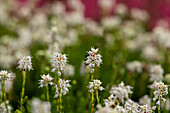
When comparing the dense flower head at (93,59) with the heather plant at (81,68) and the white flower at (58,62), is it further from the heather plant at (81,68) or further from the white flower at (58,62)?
the white flower at (58,62)

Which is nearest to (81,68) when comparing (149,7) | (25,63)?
(25,63)

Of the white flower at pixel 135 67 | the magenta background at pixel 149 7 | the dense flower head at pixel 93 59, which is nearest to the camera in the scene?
the dense flower head at pixel 93 59

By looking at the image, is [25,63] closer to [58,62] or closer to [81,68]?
[58,62]

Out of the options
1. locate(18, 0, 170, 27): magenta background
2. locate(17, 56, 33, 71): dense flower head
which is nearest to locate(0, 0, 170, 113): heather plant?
locate(17, 56, 33, 71): dense flower head

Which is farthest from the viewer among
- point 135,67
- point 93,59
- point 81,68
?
point 135,67

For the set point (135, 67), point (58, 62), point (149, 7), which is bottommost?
point (58, 62)

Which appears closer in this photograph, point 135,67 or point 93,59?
point 93,59

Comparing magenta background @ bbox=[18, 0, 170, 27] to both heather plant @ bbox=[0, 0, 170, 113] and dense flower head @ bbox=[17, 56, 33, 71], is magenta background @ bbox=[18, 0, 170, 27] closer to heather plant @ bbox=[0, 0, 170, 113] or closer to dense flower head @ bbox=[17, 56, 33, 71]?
heather plant @ bbox=[0, 0, 170, 113]

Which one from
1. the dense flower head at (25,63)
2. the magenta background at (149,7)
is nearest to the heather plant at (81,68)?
the dense flower head at (25,63)

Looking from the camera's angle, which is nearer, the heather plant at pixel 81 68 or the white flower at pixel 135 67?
the heather plant at pixel 81 68

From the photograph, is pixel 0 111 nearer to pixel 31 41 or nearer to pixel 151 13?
pixel 31 41
